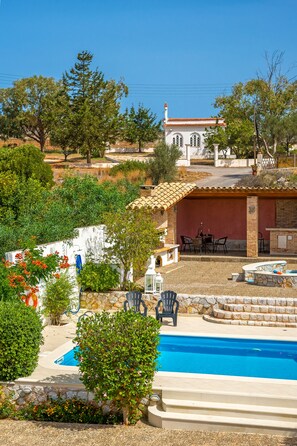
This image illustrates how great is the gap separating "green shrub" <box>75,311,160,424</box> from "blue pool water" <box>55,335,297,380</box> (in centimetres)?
203

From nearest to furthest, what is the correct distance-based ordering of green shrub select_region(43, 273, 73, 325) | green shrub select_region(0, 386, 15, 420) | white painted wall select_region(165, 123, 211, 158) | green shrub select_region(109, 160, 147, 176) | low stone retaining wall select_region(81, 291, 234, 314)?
green shrub select_region(0, 386, 15, 420)
green shrub select_region(43, 273, 73, 325)
low stone retaining wall select_region(81, 291, 234, 314)
green shrub select_region(109, 160, 147, 176)
white painted wall select_region(165, 123, 211, 158)

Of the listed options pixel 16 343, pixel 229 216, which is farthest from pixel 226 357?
pixel 229 216

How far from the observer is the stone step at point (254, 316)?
54.5 ft

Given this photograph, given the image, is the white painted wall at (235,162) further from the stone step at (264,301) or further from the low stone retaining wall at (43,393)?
the low stone retaining wall at (43,393)

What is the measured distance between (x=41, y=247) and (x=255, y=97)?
45.2 metres

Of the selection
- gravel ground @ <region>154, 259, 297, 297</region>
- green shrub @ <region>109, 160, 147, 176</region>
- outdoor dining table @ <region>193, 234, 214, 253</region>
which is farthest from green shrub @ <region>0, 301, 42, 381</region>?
green shrub @ <region>109, 160, 147, 176</region>

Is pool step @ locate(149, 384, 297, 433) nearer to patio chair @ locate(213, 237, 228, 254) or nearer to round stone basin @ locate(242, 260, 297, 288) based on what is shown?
round stone basin @ locate(242, 260, 297, 288)

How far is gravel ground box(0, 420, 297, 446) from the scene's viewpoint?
10031 millimetres

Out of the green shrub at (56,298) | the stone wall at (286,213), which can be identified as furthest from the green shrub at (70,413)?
the stone wall at (286,213)

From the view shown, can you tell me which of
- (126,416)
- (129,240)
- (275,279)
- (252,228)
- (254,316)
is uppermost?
(252,228)

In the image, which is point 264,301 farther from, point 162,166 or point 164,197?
point 162,166

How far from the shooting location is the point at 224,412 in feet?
35.4

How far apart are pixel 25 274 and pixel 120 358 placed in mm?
5356

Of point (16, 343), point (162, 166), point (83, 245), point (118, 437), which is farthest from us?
→ point (162, 166)
